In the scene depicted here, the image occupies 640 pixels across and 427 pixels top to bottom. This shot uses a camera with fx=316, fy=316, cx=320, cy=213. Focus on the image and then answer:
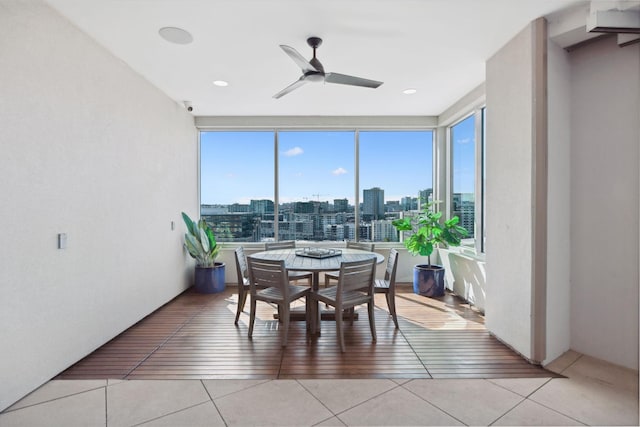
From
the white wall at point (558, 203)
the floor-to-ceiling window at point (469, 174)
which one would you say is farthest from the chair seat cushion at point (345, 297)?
the floor-to-ceiling window at point (469, 174)

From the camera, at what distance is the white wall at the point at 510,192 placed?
259 centimetres

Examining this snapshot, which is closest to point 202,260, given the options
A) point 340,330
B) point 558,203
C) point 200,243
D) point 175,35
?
point 200,243

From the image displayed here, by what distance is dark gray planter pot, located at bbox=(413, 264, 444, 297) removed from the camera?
Result: 448 centimetres

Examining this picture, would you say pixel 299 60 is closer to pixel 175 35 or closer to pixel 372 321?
pixel 175 35

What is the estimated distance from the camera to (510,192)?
282cm

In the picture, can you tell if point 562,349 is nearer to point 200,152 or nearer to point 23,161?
point 23,161

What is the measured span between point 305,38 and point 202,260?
343 cm

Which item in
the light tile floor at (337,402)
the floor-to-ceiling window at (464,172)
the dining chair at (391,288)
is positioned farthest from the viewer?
the floor-to-ceiling window at (464,172)

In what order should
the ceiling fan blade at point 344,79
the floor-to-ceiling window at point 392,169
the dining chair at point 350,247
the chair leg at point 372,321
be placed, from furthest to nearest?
the floor-to-ceiling window at point 392,169 → the dining chair at point 350,247 → the chair leg at point 372,321 → the ceiling fan blade at point 344,79

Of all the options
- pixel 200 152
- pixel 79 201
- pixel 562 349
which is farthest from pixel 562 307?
pixel 200 152

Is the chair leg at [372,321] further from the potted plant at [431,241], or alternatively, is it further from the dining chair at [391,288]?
the potted plant at [431,241]

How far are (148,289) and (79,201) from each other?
1.48 meters

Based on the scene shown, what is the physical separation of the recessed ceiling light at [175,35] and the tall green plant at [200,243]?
251cm

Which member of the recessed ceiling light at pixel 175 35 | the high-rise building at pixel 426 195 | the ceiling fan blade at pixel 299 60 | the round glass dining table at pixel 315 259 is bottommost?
the round glass dining table at pixel 315 259
